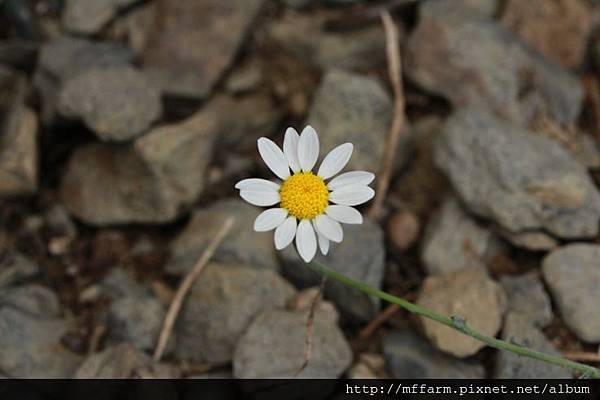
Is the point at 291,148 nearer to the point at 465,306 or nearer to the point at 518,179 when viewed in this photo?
the point at 465,306

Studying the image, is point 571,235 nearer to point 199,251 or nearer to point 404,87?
point 404,87

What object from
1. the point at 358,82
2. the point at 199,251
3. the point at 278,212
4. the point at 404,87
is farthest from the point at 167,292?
the point at 404,87

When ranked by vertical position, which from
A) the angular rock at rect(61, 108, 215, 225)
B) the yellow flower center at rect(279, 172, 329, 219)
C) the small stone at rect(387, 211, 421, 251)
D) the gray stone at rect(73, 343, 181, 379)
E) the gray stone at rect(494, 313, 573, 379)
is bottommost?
the gray stone at rect(494, 313, 573, 379)

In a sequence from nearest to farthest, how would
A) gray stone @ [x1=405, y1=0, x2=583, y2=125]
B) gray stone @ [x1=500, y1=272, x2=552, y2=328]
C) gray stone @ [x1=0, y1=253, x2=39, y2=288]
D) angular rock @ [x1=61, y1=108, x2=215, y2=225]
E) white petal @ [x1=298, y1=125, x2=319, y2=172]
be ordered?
white petal @ [x1=298, y1=125, x2=319, y2=172] < gray stone @ [x1=500, y1=272, x2=552, y2=328] < gray stone @ [x1=0, y1=253, x2=39, y2=288] < angular rock @ [x1=61, y1=108, x2=215, y2=225] < gray stone @ [x1=405, y1=0, x2=583, y2=125]

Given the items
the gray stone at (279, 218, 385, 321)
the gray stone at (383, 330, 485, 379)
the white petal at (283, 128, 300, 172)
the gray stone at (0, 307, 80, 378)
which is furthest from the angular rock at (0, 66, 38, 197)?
the gray stone at (383, 330, 485, 379)

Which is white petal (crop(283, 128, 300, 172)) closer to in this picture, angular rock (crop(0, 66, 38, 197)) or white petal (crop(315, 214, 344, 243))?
white petal (crop(315, 214, 344, 243))
